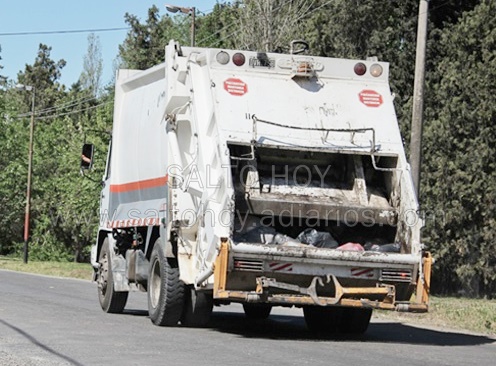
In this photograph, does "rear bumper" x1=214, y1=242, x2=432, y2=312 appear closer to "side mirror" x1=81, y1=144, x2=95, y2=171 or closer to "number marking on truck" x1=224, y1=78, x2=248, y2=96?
"number marking on truck" x1=224, y1=78, x2=248, y2=96

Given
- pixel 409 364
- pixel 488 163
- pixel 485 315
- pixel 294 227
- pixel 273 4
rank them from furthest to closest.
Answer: pixel 273 4
pixel 488 163
pixel 485 315
pixel 294 227
pixel 409 364

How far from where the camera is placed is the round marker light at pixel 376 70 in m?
13.6

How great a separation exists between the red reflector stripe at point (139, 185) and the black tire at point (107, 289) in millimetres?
861

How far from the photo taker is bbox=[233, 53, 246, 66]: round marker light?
1312 centimetres

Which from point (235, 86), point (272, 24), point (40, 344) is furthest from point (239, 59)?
point (272, 24)

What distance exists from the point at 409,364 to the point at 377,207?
273 cm

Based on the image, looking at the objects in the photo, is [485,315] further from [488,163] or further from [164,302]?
[488,163]

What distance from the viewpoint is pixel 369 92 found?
13453 millimetres

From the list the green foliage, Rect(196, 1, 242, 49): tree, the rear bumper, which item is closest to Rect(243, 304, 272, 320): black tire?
the rear bumper

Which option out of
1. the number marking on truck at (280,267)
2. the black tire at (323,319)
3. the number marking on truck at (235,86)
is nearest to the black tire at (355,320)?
the black tire at (323,319)

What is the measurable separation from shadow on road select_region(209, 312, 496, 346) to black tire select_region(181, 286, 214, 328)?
0.93 feet

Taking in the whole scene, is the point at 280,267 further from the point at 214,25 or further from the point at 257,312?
the point at 214,25

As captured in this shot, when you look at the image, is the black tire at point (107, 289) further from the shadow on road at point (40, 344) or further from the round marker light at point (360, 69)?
the round marker light at point (360, 69)

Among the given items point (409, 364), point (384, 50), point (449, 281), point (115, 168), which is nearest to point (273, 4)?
point (384, 50)
